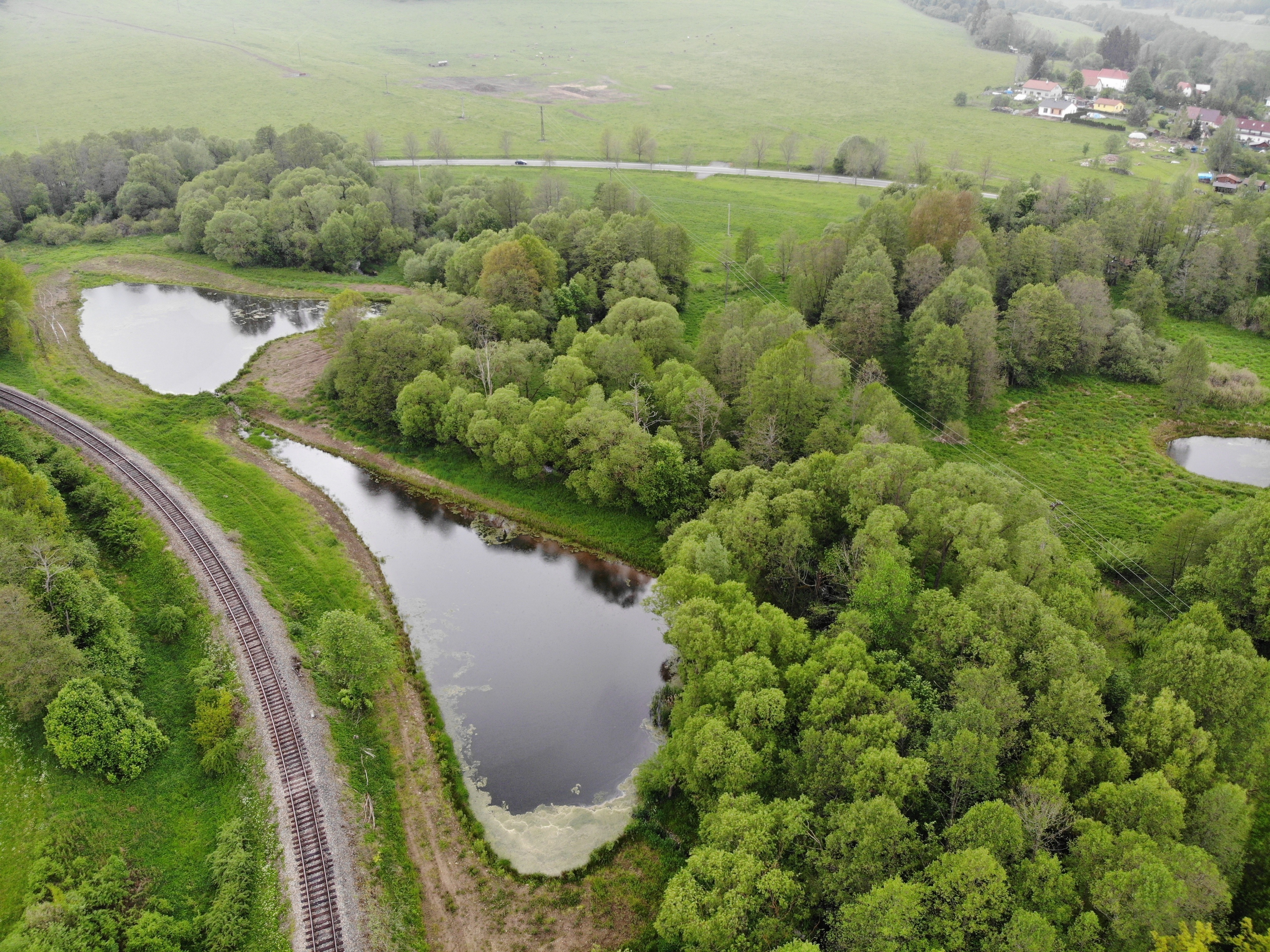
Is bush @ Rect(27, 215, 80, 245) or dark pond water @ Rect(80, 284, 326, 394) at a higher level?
bush @ Rect(27, 215, 80, 245)

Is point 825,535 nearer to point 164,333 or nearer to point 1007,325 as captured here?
point 1007,325

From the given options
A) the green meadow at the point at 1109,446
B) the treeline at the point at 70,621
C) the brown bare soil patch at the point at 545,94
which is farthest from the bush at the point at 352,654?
the brown bare soil patch at the point at 545,94

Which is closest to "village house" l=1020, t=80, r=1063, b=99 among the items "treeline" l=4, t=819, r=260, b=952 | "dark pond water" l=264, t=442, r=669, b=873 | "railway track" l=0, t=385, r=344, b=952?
"dark pond water" l=264, t=442, r=669, b=873

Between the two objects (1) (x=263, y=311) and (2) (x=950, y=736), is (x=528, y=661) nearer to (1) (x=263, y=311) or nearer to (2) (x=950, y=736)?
(2) (x=950, y=736)

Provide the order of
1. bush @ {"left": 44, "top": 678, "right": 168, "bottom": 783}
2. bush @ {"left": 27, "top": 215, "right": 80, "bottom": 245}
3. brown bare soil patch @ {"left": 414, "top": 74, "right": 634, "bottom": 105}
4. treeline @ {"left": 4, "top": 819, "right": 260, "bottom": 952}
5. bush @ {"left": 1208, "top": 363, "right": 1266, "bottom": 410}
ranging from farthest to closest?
brown bare soil patch @ {"left": 414, "top": 74, "right": 634, "bottom": 105}, bush @ {"left": 27, "top": 215, "right": 80, "bottom": 245}, bush @ {"left": 1208, "top": 363, "right": 1266, "bottom": 410}, bush @ {"left": 44, "top": 678, "right": 168, "bottom": 783}, treeline @ {"left": 4, "top": 819, "right": 260, "bottom": 952}

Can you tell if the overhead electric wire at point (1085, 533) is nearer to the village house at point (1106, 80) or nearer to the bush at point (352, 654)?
the bush at point (352, 654)

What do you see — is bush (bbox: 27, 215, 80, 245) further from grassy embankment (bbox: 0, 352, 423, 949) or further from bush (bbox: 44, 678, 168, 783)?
bush (bbox: 44, 678, 168, 783)
